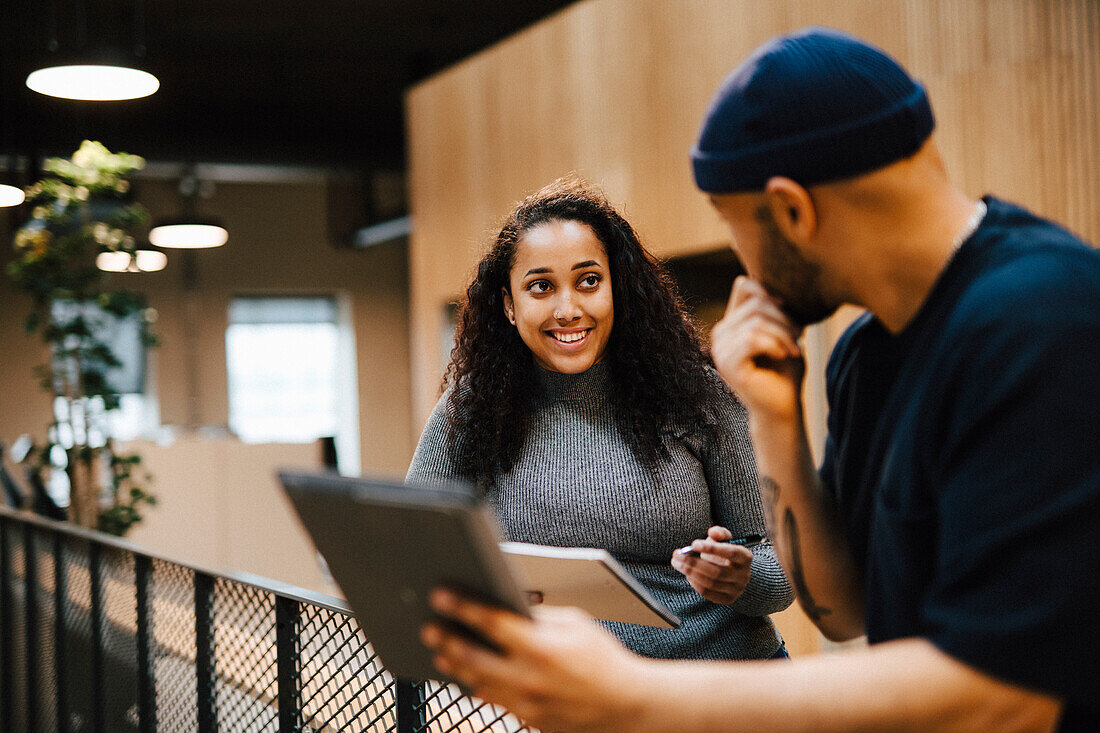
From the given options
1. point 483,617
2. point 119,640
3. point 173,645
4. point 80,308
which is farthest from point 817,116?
point 80,308

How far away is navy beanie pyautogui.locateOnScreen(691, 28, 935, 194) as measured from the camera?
67 cm

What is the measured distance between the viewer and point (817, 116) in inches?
26.6

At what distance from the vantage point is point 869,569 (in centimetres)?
77

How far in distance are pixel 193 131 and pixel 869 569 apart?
9.55 meters

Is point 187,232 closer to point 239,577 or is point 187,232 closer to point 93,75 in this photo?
point 93,75

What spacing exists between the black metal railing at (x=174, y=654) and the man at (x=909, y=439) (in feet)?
1.46

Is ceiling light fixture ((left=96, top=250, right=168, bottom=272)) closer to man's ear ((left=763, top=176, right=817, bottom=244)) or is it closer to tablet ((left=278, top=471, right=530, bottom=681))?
tablet ((left=278, top=471, right=530, bottom=681))

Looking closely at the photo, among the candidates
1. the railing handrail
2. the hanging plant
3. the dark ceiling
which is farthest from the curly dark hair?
the dark ceiling

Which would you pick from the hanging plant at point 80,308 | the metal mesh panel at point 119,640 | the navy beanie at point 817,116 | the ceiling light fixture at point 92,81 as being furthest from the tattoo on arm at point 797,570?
the hanging plant at point 80,308

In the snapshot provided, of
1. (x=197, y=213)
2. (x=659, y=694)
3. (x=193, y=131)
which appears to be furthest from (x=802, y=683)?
(x=197, y=213)

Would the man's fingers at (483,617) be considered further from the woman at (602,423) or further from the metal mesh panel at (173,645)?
the metal mesh panel at (173,645)

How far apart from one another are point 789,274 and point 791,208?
2.4 inches

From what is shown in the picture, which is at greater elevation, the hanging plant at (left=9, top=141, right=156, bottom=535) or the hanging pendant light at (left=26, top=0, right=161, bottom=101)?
the hanging pendant light at (left=26, top=0, right=161, bottom=101)

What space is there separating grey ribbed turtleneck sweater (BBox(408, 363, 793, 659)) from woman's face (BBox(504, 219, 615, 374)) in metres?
0.12
